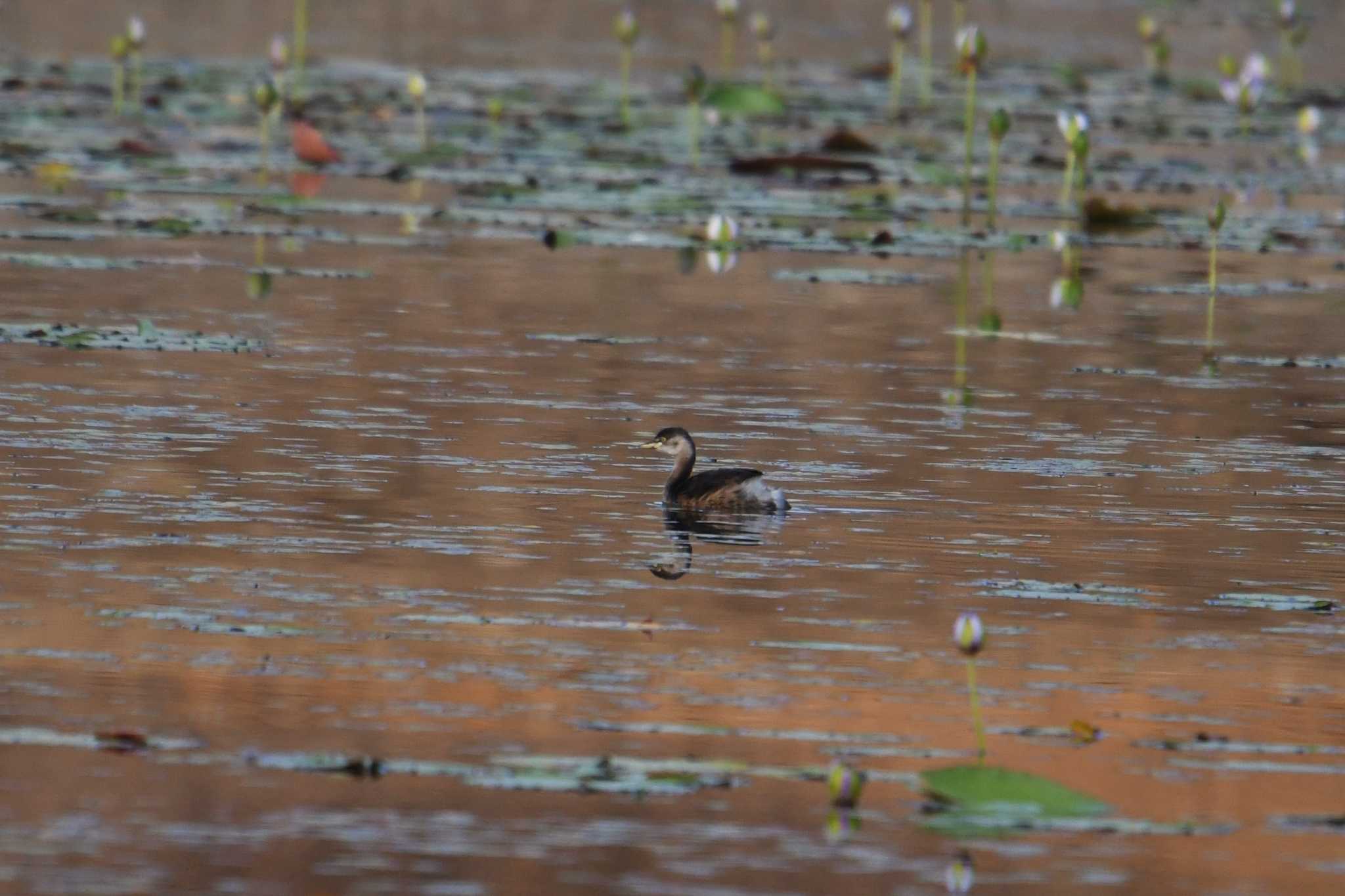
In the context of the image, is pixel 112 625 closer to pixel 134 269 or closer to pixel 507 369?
pixel 507 369

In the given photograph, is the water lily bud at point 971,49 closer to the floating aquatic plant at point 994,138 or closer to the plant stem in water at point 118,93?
the floating aquatic plant at point 994,138

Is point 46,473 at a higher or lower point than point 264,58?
lower

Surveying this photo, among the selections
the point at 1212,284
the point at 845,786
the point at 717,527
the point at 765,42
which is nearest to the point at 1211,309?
the point at 1212,284

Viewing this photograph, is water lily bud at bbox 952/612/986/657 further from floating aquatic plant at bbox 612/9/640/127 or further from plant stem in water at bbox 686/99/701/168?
floating aquatic plant at bbox 612/9/640/127

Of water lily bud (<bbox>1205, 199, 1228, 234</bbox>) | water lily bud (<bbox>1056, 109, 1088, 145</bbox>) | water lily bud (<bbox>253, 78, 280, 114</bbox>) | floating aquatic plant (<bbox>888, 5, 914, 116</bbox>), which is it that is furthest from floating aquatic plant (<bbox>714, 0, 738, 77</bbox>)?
water lily bud (<bbox>1205, 199, 1228, 234</bbox>)

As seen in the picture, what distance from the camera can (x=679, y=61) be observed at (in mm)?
35625

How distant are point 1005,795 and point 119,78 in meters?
19.3

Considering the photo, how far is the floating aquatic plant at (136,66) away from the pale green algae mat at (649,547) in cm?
366

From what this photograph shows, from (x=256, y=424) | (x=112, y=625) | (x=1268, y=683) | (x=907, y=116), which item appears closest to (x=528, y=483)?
(x=256, y=424)

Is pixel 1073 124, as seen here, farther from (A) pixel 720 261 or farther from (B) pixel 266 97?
(B) pixel 266 97

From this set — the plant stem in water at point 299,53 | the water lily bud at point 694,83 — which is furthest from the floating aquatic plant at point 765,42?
the water lily bud at point 694,83

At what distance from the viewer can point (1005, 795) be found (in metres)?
6.36

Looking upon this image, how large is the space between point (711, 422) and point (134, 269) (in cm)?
534

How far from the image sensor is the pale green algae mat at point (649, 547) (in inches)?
245
